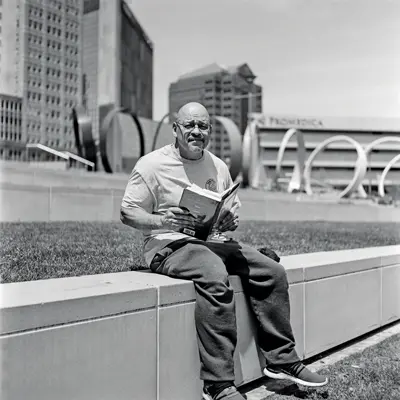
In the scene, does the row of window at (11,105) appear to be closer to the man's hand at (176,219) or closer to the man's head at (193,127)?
the man's head at (193,127)

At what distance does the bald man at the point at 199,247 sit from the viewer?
10.6 feet

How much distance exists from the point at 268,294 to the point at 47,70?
105 meters

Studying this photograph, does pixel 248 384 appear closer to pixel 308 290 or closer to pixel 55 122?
pixel 308 290

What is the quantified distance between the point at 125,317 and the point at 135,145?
284 feet

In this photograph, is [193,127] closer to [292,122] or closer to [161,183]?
[161,183]

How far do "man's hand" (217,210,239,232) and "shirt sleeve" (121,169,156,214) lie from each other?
1.47ft

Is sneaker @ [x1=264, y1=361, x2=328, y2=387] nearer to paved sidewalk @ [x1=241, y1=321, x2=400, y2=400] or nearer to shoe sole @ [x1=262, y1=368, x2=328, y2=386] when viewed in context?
shoe sole @ [x1=262, y1=368, x2=328, y2=386]

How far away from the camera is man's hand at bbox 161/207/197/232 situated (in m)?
3.21

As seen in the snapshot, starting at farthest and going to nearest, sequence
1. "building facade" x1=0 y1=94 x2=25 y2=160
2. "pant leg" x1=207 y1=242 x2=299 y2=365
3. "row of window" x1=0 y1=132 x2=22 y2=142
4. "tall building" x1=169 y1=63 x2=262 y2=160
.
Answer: "row of window" x1=0 y1=132 x2=22 y2=142 → "building facade" x1=0 y1=94 x2=25 y2=160 → "tall building" x1=169 y1=63 x2=262 y2=160 → "pant leg" x1=207 y1=242 x2=299 y2=365

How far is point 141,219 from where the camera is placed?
335 cm

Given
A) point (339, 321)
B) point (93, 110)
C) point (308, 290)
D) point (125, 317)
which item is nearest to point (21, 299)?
point (125, 317)

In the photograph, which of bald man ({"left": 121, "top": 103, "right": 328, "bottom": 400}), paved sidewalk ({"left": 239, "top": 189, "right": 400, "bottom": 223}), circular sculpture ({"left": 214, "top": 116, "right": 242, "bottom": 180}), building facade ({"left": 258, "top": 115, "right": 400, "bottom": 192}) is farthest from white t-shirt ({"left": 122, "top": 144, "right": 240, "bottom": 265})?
building facade ({"left": 258, "top": 115, "right": 400, "bottom": 192})

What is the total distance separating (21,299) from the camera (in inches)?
97.2

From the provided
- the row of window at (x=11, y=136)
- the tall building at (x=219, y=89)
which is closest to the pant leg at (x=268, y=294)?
the tall building at (x=219, y=89)
